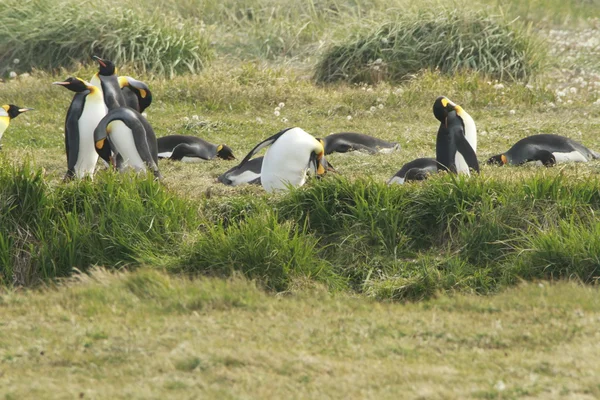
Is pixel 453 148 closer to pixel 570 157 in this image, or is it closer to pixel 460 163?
pixel 460 163

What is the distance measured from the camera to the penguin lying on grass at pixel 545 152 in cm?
848

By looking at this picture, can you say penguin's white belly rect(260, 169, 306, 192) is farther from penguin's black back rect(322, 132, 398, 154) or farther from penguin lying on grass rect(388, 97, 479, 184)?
penguin's black back rect(322, 132, 398, 154)

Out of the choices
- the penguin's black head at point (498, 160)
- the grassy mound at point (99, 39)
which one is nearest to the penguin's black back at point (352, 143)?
the penguin's black head at point (498, 160)

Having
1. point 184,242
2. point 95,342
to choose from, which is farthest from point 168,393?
point 184,242

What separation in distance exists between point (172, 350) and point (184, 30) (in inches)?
402

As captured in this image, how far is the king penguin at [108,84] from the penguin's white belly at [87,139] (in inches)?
16.4

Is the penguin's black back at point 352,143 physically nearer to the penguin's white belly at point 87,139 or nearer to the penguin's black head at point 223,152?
the penguin's black head at point 223,152

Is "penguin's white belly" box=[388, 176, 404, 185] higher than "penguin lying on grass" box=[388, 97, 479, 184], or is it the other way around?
"penguin lying on grass" box=[388, 97, 479, 184]

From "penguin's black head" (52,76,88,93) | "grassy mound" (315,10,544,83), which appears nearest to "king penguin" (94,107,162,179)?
"penguin's black head" (52,76,88,93)

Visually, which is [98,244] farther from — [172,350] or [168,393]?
[168,393]

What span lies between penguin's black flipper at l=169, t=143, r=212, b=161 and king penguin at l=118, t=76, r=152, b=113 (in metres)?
0.59

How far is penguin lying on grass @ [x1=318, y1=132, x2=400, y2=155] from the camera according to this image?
30.7ft

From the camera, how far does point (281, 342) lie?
4.73 m

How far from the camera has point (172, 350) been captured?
4.55 m
